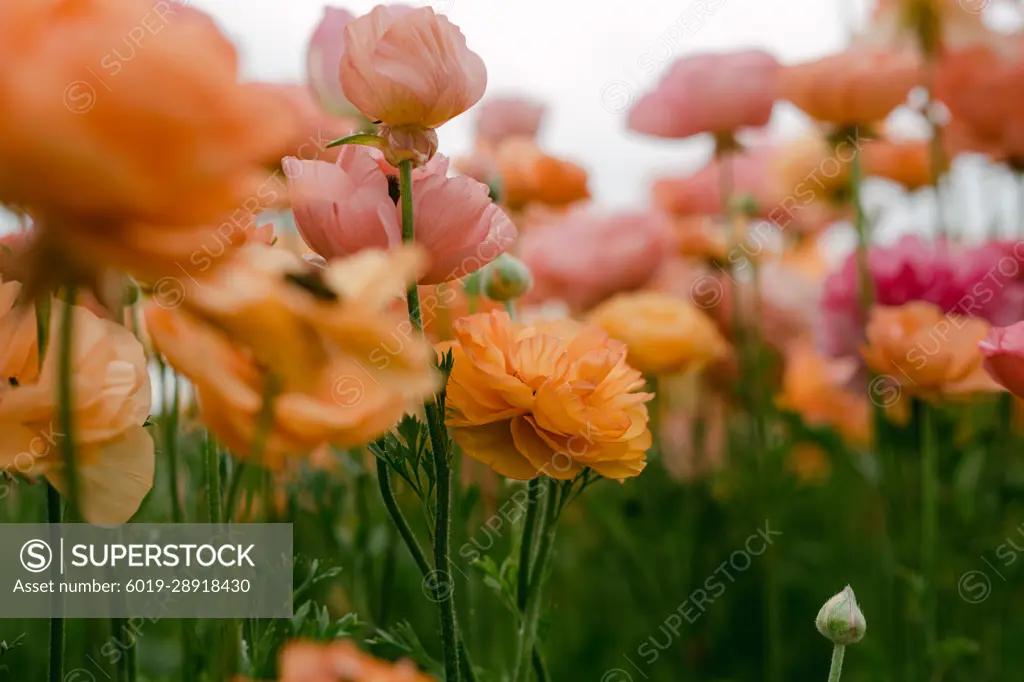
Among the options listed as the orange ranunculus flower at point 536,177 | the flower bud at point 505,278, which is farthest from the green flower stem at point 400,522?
the orange ranunculus flower at point 536,177

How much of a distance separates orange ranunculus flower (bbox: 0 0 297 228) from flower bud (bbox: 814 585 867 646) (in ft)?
1.17

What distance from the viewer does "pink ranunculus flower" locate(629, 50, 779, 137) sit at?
1.12m

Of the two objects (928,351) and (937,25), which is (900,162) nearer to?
(937,25)

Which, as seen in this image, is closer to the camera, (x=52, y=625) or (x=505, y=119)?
(x=52, y=625)

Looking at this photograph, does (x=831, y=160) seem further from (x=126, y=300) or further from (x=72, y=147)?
(x=72, y=147)

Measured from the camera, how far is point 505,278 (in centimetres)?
67

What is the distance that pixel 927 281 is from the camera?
0.91 m

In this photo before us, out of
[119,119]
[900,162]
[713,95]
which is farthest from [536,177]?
[119,119]

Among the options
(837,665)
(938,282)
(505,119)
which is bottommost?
(837,665)

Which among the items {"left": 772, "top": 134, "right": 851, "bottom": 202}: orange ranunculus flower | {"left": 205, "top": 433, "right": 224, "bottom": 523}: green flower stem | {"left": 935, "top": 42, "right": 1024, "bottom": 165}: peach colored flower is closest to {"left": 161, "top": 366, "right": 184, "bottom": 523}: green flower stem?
{"left": 205, "top": 433, "right": 224, "bottom": 523}: green flower stem

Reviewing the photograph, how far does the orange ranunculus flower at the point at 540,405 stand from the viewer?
449mm

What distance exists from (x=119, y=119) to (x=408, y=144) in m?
0.22

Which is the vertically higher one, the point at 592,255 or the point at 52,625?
the point at 592,255

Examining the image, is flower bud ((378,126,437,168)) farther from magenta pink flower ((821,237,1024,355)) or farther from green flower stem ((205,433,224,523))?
magenta pink flower ((821,237,1024,355))
